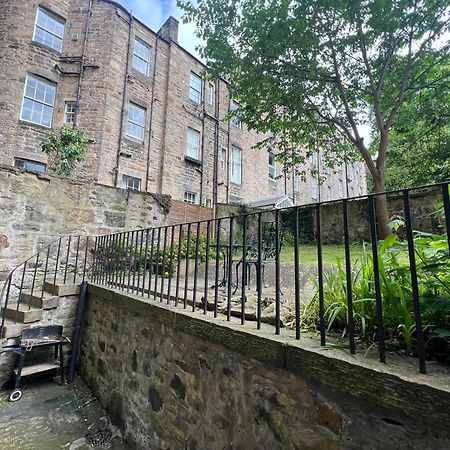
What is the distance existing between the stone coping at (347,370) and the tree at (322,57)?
648 cm

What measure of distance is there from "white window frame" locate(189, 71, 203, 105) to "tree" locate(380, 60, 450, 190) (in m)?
9.95

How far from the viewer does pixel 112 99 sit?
37.9 feet

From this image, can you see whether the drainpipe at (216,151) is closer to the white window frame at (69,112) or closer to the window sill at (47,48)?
the white window frame at (69,112)

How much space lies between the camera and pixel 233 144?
16.4 meters

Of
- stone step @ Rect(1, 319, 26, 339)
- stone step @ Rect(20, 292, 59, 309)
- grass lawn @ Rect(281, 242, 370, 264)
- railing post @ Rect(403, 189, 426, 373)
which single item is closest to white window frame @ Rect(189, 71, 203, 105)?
grass lawn @ Rect(281, 242, 370, 264)

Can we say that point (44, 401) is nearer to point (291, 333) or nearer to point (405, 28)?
point (291, 333)

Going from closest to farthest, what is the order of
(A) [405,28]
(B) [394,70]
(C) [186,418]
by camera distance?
(C) [186,418]
(A) [405,28]
(B) [394,70]

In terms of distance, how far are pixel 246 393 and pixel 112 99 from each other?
41.9 ft

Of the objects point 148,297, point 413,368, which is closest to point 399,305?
point 413,368

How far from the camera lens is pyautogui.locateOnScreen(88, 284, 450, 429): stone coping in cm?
112

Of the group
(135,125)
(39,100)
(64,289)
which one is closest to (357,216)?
(64,289)

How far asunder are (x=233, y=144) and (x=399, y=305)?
15.7m

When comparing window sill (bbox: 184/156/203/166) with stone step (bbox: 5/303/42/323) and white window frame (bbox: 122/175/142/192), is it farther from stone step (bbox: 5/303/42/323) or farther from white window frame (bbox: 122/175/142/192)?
stone step (bbox: 5/303/42/323)

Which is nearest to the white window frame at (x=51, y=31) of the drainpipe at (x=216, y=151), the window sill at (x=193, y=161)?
the window sill at (x=193, y=161)
